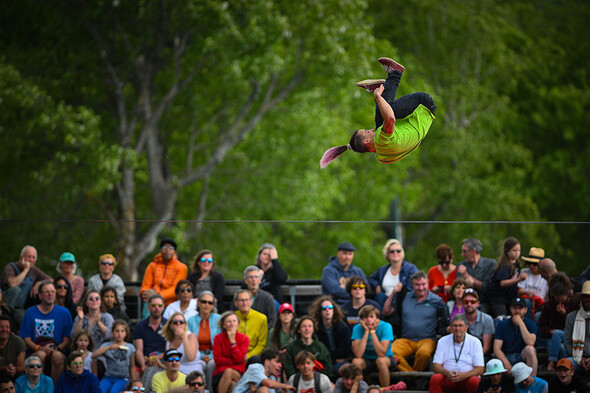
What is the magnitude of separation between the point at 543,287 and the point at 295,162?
1316 cm

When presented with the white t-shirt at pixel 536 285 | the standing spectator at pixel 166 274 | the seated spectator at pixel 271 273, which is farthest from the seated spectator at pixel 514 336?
the standing spectator at pixel 166 274

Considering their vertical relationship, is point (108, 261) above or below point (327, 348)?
above

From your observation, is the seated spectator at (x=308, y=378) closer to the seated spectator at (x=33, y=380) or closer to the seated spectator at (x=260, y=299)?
the seated spectator at (x=260, y=299)

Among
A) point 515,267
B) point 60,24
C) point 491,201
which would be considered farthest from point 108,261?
point 491,201

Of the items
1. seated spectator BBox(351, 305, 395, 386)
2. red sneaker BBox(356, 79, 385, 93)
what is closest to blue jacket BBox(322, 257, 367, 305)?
seated spectator BBox(351, 305, 395, 386)

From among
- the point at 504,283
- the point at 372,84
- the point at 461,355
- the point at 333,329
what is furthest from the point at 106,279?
the point at 372,84

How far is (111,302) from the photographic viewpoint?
34.9 feet

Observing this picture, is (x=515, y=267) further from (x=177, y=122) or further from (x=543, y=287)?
(x=177, y=122)

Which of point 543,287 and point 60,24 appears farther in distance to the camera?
point 60,24

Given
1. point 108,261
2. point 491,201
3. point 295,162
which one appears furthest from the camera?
point 491,201

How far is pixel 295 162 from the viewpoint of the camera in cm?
2330

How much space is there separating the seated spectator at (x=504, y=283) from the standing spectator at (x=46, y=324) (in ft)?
15.0

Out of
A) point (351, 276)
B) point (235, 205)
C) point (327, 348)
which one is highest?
point (235, 205)

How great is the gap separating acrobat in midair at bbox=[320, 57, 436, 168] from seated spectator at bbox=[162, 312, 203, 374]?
3021 millimetres
